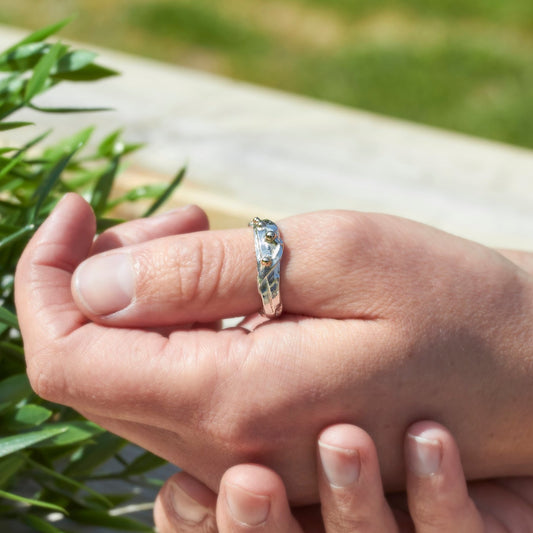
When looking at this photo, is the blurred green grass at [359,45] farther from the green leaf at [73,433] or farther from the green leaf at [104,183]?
the green leaf at [73,433]

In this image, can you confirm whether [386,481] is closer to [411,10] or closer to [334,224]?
[334,224]

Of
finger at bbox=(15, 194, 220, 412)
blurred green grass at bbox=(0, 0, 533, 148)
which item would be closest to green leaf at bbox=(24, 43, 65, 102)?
finger at bbox=(15, 194, 220, 412)

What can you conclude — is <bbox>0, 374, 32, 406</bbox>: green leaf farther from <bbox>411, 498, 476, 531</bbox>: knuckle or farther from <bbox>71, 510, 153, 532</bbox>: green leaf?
<bbox>411, 498, 476, 531</bbox>: knuckle

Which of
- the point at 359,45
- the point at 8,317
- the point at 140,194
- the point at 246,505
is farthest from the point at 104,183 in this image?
the point at 359,45

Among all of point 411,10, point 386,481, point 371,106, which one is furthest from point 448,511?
point 411,10

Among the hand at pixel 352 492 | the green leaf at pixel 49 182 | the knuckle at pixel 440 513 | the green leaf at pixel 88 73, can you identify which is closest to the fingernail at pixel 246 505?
the hand at pixel 352 492

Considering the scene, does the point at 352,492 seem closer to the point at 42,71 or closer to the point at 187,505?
the point at 187,505
